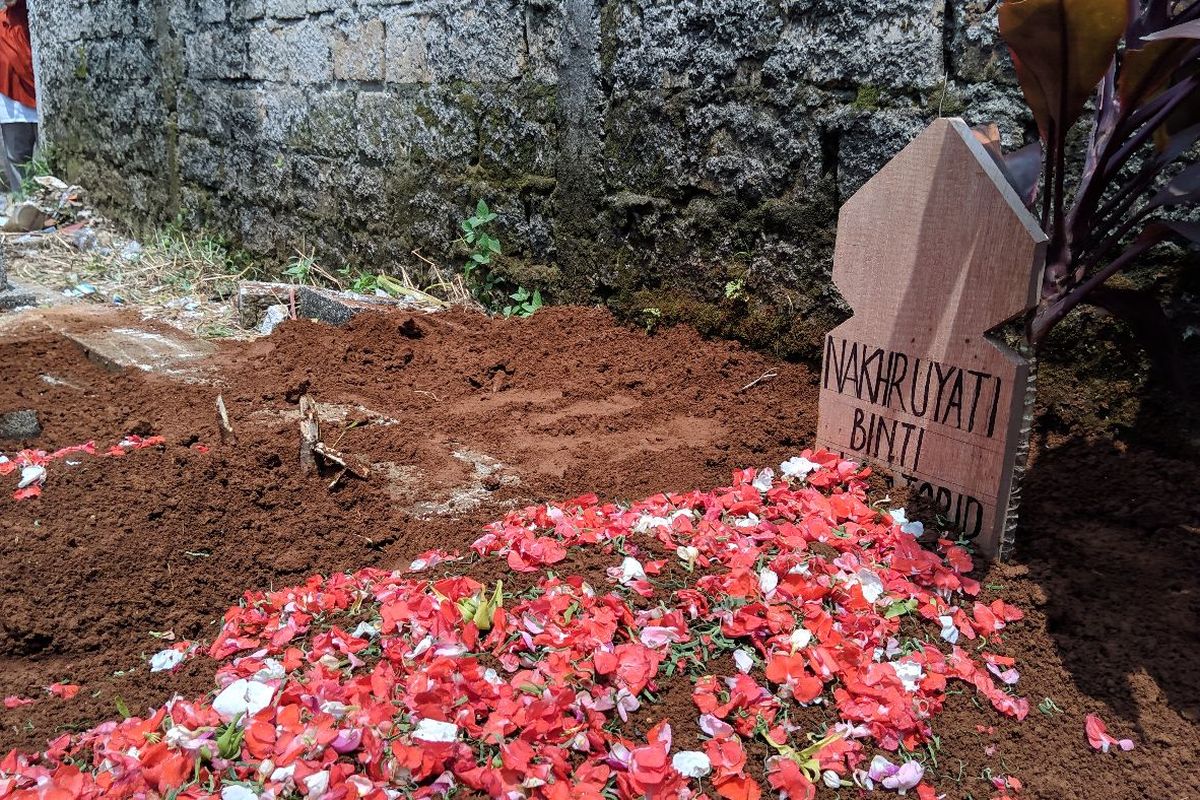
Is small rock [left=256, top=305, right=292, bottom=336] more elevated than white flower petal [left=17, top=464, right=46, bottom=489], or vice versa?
small rock [left=256, top=305, right=292, bottom=336]

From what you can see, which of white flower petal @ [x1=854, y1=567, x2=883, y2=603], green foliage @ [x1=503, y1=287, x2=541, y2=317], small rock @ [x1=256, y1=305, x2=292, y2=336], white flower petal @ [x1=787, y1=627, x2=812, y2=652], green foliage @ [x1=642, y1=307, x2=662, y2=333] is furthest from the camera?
small rock @ [x1=256, y1=305, x2=292, y2=336]

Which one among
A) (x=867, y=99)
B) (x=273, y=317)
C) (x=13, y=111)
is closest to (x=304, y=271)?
(x=273, y=317)

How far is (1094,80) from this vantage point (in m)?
1.71

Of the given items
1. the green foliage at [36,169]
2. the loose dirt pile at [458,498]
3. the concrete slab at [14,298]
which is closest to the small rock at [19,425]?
the loose dirt pile at [458,498]

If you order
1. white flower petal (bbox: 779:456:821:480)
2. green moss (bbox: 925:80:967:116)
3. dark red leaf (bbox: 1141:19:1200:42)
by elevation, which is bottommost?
white flower petal (bbox: 779:456:821:480)

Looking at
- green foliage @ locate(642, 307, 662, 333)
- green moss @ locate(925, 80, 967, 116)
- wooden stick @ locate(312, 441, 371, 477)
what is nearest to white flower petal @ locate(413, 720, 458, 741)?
wooden stick @ locate(312, 441, 371, 477)

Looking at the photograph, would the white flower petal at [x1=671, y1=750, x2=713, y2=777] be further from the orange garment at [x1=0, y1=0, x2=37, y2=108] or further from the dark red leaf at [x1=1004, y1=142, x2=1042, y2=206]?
the orange garment at [x1=0, y1=0, x2=37, y2=108]

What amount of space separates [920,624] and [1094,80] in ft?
3.47

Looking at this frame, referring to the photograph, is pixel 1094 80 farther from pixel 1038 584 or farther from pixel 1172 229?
pixel 1038 584

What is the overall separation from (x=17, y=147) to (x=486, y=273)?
6286mm

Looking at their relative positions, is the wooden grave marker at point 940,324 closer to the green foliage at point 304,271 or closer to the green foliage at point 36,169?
the green foliage at point 304,271

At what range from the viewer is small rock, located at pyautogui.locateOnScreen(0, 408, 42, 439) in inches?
117

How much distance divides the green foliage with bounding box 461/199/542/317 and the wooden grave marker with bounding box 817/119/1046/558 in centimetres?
204

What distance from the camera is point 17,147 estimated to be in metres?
8.06
